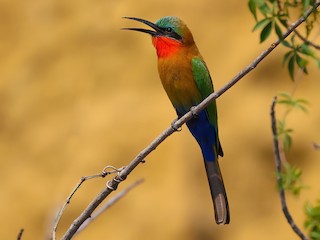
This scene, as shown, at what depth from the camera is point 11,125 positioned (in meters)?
6.66

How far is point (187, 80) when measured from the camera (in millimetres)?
3168

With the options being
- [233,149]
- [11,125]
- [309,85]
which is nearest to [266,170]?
[233,149]

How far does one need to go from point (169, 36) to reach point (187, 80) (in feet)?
0.62

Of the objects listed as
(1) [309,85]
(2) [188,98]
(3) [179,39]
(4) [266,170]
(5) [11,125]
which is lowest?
(2) [188,98]

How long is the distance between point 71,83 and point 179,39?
137 inches

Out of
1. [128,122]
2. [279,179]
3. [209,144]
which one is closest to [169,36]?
[209,144]

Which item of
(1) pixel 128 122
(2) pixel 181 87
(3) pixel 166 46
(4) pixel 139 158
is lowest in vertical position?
(4) pixel 139 158

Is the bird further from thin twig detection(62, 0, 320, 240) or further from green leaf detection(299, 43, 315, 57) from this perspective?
thin twig detection(62, 0, 320, 240)

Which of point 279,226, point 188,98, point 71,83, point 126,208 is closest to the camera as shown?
point 188,98

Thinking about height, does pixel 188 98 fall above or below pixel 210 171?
above

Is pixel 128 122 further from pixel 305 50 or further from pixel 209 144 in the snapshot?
pixel 305 50

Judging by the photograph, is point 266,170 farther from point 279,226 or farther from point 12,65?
point 12,65

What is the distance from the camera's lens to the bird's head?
125 inches

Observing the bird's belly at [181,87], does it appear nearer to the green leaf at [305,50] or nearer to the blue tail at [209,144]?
the blue tail at [209,144]
